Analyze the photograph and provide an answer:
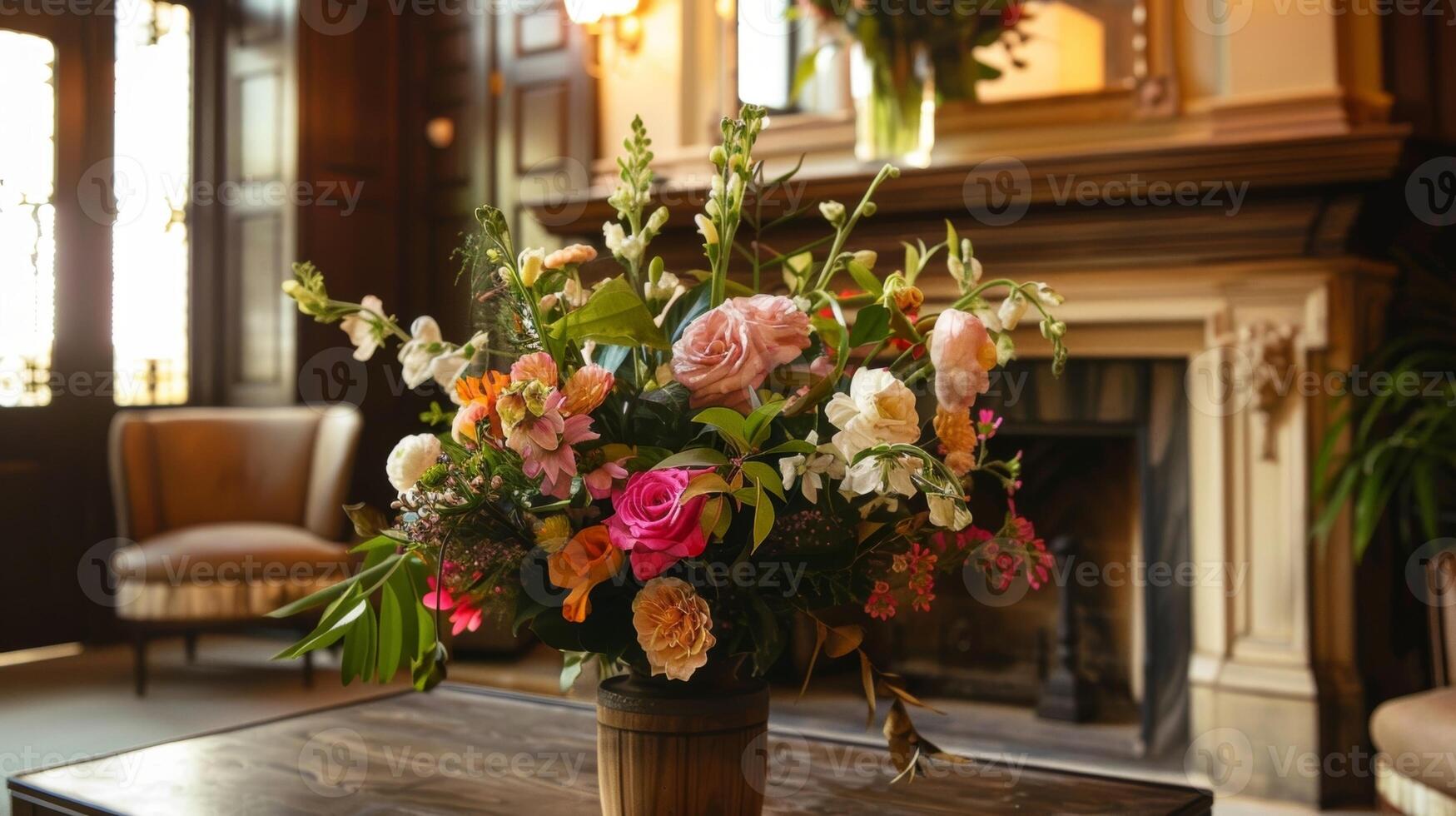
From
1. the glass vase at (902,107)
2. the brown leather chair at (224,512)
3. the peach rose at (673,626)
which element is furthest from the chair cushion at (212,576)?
the peach rose at (673,626)

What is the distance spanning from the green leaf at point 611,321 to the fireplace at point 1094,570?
84.3 inches

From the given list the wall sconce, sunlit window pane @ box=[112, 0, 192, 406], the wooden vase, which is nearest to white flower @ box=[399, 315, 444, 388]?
the wooden vase

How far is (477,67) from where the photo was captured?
461 centimetres

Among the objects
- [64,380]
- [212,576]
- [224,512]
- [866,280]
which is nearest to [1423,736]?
[866,280]

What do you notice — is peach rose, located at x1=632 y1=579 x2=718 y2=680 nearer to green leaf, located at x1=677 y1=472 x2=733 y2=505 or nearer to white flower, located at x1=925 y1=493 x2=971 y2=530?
green leaf, located at x1=677 y1=472 x2=733 y2=505

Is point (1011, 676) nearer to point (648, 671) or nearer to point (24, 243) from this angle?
point (648, 671)

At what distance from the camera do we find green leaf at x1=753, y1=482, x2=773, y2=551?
3.18 ft

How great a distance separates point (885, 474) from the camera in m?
0.98

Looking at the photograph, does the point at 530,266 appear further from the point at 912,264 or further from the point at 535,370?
the point at 912,264

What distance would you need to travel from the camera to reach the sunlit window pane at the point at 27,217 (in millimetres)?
4293

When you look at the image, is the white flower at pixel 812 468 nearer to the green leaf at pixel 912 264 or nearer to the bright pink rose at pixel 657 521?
Result: the bright pink rose at pixel 657 521

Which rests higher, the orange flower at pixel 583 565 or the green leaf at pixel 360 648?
the orange flower at pixel 583 565

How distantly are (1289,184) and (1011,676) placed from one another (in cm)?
146

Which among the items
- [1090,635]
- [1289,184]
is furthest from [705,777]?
[1090,635]
